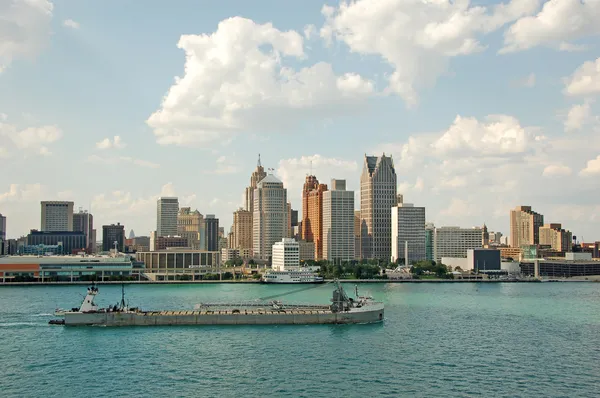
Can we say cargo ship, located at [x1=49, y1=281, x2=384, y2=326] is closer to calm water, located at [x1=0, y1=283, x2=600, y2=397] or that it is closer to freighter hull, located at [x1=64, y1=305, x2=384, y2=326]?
freighter hull, located at [x1=64, y1=305, x2=384, y2=326]

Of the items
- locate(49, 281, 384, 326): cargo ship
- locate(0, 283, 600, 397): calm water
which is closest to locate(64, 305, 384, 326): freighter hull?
locate(49, 281, 384, 326): cargo ship

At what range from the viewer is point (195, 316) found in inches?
3305

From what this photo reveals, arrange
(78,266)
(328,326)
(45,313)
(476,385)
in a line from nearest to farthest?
(476,385), (328,326), (45,313), (78,266)

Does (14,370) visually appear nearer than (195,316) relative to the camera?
Yes

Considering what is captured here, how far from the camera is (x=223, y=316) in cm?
8431

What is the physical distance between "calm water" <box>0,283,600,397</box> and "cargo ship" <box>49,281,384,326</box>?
8.21 ft

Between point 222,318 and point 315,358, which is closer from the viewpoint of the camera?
point 315,358

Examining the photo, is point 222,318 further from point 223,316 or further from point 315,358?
point 315,358

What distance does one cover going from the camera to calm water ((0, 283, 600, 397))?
1988 inches

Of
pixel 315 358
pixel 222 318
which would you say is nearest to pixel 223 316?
pixel 222 318

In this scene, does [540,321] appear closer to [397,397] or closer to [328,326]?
[328,326]

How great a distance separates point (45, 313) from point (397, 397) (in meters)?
65.6

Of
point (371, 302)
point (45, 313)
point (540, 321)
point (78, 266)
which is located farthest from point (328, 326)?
point (78, 266)

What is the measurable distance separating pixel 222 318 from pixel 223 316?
0.97 ft
